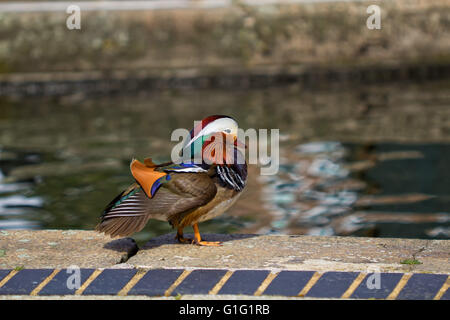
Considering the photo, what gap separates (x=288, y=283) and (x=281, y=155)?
5175 mm

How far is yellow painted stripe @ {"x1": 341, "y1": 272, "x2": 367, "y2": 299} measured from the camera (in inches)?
135

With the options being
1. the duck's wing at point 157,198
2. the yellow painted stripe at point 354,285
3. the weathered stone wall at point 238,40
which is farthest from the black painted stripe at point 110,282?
the weathered stone wall at point 238,40

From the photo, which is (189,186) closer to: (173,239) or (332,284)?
(173,239)

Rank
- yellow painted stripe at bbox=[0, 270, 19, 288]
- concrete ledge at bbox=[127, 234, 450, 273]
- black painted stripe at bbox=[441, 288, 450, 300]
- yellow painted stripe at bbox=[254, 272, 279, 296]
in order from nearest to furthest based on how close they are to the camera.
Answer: black painted stripe at bbox=[441, 288, 450, 300], yellow painted stripe at bbox=[254, 272, 279, 296], yellow painted stripe at bbox=[0, 270, 19, 288], concrete ledge at bbox=[127, 234, 450, 273]

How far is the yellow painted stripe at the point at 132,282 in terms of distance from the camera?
3.55 meters

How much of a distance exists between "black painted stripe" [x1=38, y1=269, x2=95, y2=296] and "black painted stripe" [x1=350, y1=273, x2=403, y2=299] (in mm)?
1264

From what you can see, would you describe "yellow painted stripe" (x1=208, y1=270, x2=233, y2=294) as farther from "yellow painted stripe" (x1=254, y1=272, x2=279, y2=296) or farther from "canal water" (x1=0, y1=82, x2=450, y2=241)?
"canal water" (x1=0, y1=82, x2=450, y2=241)

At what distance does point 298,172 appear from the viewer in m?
8.04

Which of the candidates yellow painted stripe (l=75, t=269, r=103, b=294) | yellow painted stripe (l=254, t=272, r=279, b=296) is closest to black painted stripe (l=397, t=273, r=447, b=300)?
yellow painted stripe (l=254, t=272, r=279, b=296)

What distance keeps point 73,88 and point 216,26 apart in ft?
9.16

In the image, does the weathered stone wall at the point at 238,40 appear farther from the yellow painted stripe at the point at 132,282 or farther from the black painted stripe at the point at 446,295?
the black painted stripe at the point at 446,295

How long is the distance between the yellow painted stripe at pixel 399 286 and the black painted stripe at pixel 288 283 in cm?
39

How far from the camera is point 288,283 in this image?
3592 millimetres

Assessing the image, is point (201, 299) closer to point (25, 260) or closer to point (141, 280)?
point (141, 280)
